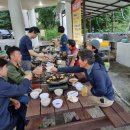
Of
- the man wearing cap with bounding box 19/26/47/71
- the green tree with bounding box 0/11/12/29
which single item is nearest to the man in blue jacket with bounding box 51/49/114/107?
the man wearing cap with bounding box 19/26/47/71

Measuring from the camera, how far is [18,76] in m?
2.71

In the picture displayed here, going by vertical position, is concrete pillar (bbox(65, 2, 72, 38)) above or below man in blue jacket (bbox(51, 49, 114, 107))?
above

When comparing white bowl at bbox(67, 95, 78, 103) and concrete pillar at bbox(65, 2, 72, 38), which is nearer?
white bowl at bbox(67, 95, 78, 103)

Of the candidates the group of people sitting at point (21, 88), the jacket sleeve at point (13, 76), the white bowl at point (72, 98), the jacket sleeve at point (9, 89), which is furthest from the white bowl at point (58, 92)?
the jacket sleeve at point (13, 76)

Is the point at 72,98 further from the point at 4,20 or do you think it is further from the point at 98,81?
the point at 4,20

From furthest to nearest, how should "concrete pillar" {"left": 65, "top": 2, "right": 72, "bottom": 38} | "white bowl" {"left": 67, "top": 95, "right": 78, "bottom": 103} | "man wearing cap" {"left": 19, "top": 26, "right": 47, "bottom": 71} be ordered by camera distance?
"concrete pillar" {"left": 65, "top": 2, "right": 72, "bottom": 38}, "man wearing cap" {"left": 19, "top": 26, "right": 47, "bottom": 71}, "white bowl" {"left": 67, "top": 95, "right": 78, "bottom": 103}

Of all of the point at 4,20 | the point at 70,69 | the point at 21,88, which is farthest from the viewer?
the point at 4,20

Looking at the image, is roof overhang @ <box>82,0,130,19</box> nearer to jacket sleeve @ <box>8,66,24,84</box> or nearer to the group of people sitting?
the group of people sitting

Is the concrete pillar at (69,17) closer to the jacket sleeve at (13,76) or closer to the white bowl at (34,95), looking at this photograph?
the jacket sleeve at (13,76)

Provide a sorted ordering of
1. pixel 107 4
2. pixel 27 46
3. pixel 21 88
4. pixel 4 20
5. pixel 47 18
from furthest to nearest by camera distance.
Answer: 1. pixel 4 20
2. pixel 47 18
3. pixel 107 4
4. pixel 27 46
5. pixel 21 88

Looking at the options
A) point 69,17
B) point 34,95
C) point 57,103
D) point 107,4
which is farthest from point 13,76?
point 69,17

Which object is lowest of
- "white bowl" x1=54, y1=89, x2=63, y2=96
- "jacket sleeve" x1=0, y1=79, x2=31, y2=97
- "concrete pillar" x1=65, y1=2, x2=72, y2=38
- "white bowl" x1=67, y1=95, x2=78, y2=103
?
"white bowl" x1=67, y1=95, x2=78, y2=103

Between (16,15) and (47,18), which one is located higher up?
(47,18)

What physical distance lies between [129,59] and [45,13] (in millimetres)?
19865
